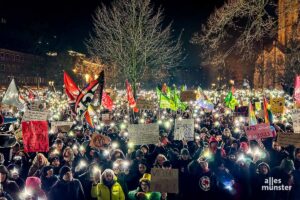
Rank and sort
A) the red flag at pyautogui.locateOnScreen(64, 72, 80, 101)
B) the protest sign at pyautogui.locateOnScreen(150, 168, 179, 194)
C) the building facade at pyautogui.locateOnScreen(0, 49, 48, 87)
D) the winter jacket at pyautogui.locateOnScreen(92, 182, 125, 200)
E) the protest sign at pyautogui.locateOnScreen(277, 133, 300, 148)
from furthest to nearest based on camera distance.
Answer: the building facade at pyautogui.locateOnScreen(0, 49, 48, 87) < the red flag at pyautogui.locateOnScreen(64, 72, 80, 101) < the protest sign at pyautogui.locateOnScreen(277, 133, 300, 148) < the winter jacket at pyautogui.locateOnScreen(92, 182, 125, 200) < the protest sign at pyautogui.locateOnScreen(150, 168, 179, 194)

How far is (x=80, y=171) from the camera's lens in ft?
27.1

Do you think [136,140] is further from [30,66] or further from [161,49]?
[30,66]

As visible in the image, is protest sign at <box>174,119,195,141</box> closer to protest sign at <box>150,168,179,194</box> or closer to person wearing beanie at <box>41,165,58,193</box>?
person wearing beanie at <box>41,165,58,193</box>

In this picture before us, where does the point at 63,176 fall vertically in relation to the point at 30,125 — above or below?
below

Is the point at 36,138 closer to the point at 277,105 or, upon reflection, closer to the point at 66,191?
the point at 66,191

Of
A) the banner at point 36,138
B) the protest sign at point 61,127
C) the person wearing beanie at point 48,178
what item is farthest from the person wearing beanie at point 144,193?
the protest sign at point 61,127

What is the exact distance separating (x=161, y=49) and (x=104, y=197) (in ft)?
69.6

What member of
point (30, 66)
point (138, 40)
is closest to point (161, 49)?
point (138, 40)

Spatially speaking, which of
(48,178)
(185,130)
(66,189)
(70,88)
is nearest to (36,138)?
(48,178)

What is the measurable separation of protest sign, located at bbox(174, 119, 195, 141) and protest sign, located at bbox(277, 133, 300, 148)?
2.83 metres

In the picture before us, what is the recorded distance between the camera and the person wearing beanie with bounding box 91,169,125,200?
6777mm

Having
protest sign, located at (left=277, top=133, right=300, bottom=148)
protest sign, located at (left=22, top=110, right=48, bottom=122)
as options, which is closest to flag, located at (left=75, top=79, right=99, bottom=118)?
protest sign, located at (left=22, top=110, right=48, bottom=122)

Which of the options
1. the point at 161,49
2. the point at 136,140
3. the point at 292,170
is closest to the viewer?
the point at 292,170

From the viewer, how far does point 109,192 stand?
22.3 ft
